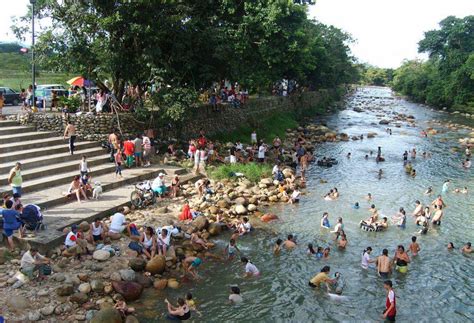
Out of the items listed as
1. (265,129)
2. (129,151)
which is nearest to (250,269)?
(129,151)

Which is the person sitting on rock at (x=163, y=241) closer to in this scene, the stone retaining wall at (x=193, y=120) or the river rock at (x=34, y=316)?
the river rock at (x=34, y=316)

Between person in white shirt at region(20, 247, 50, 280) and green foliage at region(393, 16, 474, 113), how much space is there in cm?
Result: 6610

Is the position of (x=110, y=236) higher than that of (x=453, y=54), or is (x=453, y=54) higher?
(x=453, y=54)

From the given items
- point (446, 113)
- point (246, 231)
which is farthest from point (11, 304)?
point (446, 113)

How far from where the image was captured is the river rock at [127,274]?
14402mm

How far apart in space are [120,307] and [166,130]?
17.8 m

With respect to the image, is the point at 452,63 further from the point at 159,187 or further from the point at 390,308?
the point at 390,308

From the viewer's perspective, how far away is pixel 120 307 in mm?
12750

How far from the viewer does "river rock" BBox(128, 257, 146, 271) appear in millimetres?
15266

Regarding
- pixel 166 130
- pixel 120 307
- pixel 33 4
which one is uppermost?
pixel 33 4

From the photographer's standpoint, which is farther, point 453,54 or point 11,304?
point 453,54

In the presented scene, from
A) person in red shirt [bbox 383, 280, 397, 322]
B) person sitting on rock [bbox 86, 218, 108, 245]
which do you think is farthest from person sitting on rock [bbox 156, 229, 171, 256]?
person in red shirt [bbox 383, 280, 397, 322]

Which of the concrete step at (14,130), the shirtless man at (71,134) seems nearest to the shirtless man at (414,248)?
the shirtless man at (71,134)

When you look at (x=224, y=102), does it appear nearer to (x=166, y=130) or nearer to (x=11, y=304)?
(x=166, y=130)
